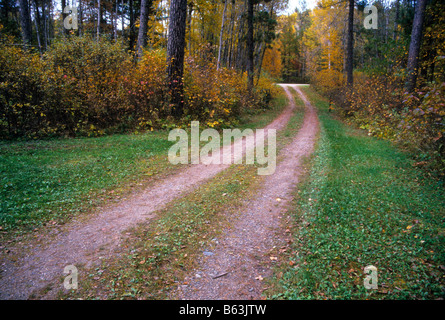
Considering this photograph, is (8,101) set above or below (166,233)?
above

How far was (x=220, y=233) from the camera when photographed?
13.8 ft

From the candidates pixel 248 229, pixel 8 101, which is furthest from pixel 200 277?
pixel 8 101

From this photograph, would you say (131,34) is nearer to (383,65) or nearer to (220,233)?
(383,65)

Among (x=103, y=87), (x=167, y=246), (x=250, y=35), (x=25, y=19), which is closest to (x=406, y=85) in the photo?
(x=250, y=35)

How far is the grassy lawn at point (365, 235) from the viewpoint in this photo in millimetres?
2973

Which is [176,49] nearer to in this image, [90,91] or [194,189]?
[90,91]

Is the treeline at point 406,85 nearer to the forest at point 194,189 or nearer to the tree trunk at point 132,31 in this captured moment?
the forest at point 194,189

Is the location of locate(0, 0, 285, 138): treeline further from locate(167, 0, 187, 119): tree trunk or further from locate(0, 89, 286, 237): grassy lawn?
locate(0, 89, 286, 237): grassy lawn

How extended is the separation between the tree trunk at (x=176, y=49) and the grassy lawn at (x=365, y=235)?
7429 mm
